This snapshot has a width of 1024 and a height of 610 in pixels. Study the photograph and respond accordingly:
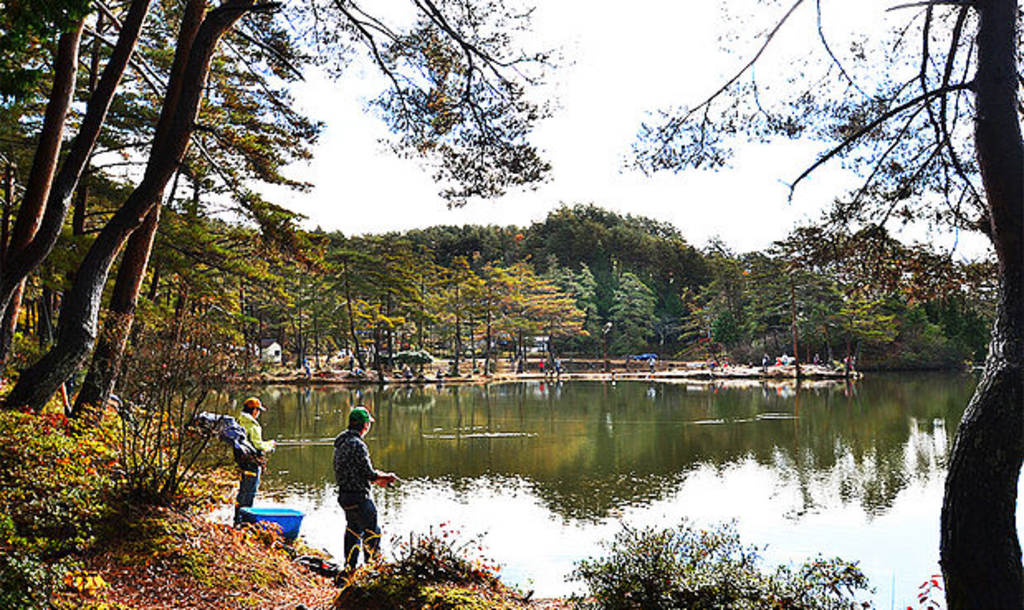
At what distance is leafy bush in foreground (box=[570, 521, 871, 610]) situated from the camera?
9.69 feet

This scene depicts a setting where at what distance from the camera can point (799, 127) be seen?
5559 millimetres

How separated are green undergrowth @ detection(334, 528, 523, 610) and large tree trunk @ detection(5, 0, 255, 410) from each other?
3389 millimetres

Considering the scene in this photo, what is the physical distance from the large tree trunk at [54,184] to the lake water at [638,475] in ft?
12.1

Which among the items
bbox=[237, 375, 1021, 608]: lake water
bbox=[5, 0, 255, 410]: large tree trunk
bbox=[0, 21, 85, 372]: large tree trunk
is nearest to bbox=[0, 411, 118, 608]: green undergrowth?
bbox=[5, 0, 255, 410]: large tree trunk

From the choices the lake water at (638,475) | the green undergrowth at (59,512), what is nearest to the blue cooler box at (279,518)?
the green undergrowth at (59,512)

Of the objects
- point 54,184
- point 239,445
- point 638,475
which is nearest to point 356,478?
point 239,445

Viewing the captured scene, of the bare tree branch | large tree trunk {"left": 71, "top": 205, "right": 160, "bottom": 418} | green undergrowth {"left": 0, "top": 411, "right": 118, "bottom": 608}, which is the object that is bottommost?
green undergrowth {"left": 0, "top": 411, "right": 118, "bottom": 608}

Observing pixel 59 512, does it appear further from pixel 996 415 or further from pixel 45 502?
pixel 996 415

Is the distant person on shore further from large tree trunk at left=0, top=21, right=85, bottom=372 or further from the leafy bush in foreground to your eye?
the leafy bush in foreground

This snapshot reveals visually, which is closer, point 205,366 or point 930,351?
point 205,366

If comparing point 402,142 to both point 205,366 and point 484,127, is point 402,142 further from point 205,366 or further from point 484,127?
point 205,366

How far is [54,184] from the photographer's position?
Answer: 18.4 ft

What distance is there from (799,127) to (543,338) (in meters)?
44.8

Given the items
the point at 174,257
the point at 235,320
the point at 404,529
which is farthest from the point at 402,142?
the point at 235,320
